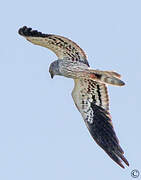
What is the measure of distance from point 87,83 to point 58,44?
123 centimetres

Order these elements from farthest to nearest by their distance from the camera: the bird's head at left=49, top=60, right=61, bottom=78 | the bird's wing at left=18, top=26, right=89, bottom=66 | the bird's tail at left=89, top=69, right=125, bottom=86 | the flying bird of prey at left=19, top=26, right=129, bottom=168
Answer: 1. the bird's head at left=49, top=60, right=61, bottom=78
2. the bird's wing at left=18, top=26, right=89, bottom=66
3. the flying bird of prey at left=19, top=26, right=129, bottom=168
4. the bird's tail at left=89, top=69, right=125, bottom=86

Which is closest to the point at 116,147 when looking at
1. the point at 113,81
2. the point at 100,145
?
the point at 100,145

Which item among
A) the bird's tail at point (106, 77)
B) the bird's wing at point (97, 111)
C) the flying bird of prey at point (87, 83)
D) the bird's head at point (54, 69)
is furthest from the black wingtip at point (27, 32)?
the bird's wing at point (97, 111)

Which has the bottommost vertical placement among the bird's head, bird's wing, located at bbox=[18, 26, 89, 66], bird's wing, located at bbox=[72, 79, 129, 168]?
bird's wing, located at bbox=[72, 79, 129, 168]

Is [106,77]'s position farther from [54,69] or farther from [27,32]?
[27,32]

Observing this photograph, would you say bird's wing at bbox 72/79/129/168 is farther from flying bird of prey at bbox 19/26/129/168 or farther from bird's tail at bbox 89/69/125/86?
bird's tail at bbox 89/69/125/86

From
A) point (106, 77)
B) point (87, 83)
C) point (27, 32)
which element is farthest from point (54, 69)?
point (106, 77)

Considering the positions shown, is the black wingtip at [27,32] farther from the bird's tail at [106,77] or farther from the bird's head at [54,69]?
the bird's tail at [106,77]

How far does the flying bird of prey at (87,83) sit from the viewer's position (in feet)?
57.6

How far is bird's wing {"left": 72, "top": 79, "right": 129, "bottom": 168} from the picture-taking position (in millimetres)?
17734

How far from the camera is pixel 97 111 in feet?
60.8

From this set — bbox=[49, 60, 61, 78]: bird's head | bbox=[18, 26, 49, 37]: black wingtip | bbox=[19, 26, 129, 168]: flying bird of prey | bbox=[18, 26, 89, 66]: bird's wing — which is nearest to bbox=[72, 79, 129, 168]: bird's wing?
bbox=[19, 26, 129, 168]: flying bird of prey

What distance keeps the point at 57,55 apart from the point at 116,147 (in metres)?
2.59

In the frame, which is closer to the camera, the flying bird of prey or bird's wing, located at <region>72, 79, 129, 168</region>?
the flying bird of prey
